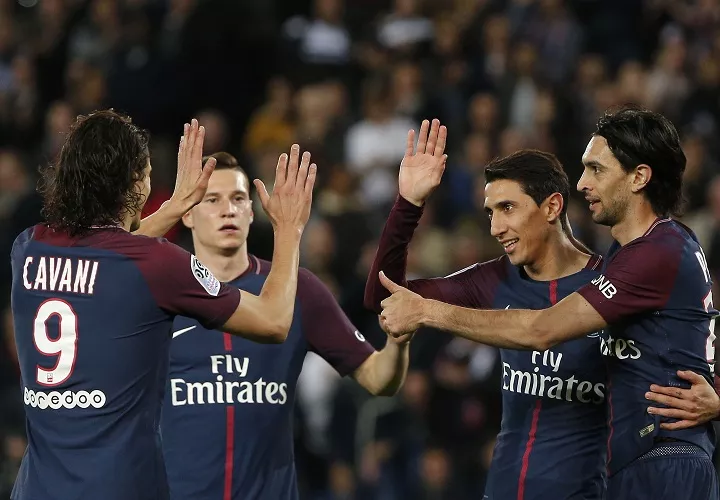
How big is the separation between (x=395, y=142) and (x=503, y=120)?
1134 mm

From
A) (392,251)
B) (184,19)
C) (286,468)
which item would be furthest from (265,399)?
(184,19)

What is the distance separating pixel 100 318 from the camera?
4.77 meters

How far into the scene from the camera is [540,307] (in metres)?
5.64

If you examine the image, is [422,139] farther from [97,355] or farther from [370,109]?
[370,109]

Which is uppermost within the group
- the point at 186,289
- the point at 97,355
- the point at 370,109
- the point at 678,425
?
the point at 370,109

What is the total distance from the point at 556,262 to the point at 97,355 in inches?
85.7

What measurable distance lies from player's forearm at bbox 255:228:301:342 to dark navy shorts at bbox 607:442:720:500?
1.57 meters

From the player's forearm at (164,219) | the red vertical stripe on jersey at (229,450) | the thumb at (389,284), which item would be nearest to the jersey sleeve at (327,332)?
the red vertical stripe on jersey at (229,450)

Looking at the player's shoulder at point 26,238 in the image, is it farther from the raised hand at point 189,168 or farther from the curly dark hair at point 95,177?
the raised hand at point 189,168

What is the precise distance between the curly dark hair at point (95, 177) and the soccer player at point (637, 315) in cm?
124

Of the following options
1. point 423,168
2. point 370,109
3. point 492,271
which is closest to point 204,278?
point 423,168

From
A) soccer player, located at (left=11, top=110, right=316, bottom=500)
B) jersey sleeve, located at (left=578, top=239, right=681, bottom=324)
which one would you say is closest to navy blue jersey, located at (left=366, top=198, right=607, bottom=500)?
jersey sleeve, located at (left=578, top=239, right=681, bottom=324)

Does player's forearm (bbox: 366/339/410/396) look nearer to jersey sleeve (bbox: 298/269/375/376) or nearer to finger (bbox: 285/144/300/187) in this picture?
jersey sleeve (bbox: 298/269/375/376)

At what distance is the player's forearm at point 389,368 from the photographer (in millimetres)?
6082
